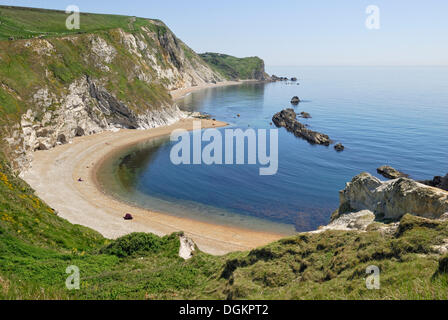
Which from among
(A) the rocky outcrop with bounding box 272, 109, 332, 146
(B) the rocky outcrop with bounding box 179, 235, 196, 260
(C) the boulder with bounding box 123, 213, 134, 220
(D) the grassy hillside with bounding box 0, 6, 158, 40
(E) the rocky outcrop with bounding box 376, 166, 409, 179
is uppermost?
(D) the grassy hillside with bounding box 0, 6, 158, 40

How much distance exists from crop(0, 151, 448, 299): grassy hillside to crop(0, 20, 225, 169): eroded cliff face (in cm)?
3672

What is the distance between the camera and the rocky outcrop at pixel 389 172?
62534 millimetres

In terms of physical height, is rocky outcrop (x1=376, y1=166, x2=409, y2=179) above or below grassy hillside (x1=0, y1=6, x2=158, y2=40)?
below

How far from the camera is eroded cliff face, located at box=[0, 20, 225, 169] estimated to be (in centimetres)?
6056

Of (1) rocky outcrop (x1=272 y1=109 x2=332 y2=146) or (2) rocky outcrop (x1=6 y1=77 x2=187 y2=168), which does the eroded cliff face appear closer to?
(2) rocky outcrop (x1=6 y1=77 x2=187 y2=168)

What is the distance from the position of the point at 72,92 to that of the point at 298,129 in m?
71.0

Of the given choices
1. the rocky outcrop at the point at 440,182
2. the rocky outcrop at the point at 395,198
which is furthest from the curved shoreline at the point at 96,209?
the rocky outcrop at the point at 440,182

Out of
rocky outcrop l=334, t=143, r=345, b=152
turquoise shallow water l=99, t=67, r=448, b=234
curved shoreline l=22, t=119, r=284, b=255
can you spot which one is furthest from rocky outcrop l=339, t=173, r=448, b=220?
rocky outcrop l=334, t=143, r=345, b=152

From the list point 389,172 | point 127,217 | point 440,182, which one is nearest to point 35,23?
point 127,217

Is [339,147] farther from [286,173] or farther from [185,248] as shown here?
[185,248]

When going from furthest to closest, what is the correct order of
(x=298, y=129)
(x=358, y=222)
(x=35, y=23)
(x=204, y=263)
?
1. (x=35, y=23)
2. (x=298, y=129)
3. (x=358, y=222)
4. (x=204, y=263)

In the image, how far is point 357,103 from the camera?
157 m

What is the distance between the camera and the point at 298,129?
344 ft
